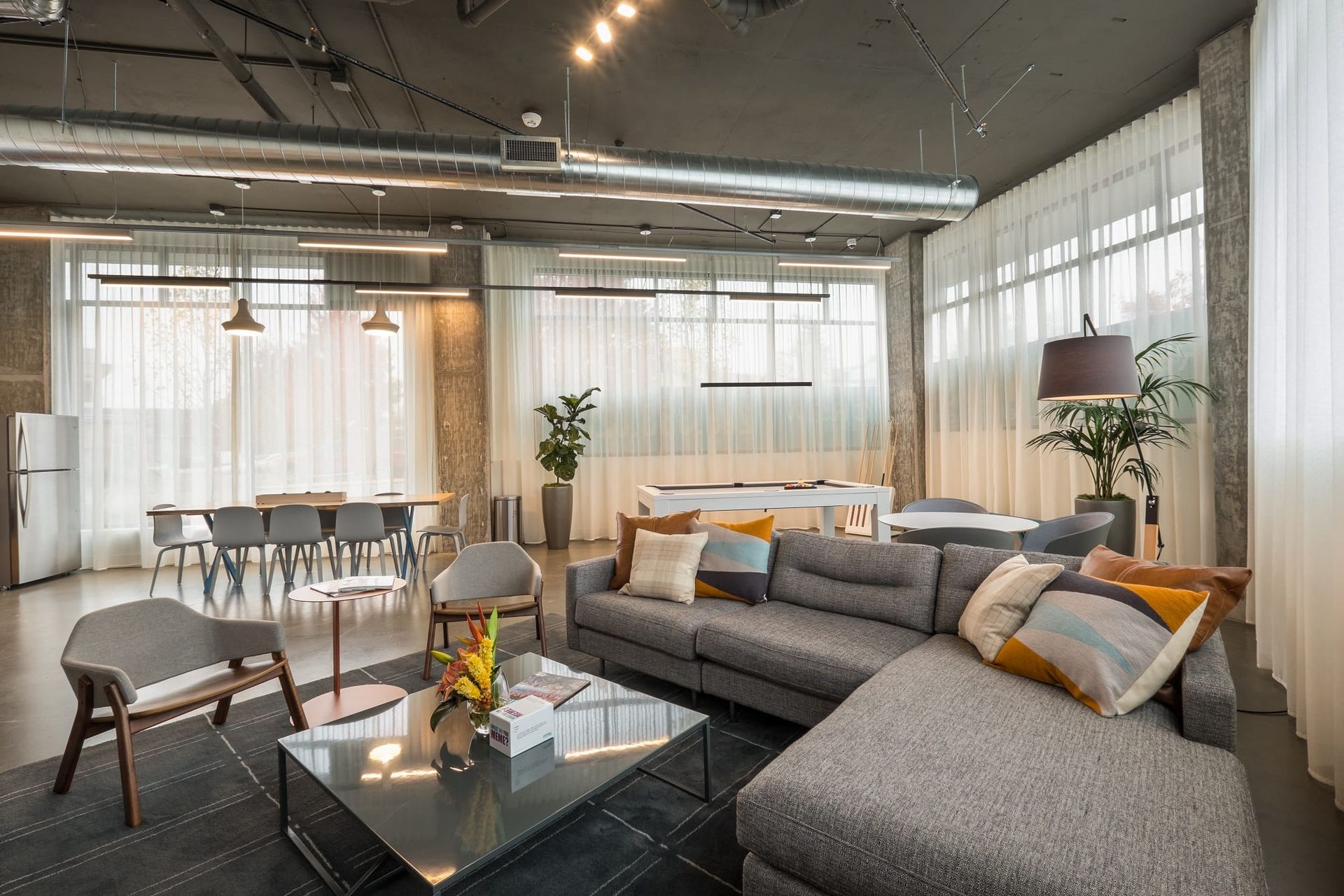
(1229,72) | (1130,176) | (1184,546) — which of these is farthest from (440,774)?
(1130,176)

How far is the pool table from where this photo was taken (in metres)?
5.71

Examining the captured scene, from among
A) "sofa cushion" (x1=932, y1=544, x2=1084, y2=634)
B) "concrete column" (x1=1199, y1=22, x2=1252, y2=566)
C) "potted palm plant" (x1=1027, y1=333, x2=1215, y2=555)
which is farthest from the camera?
"potted palm plant" (x1=1027, y1=333, x2=1215, y2=555)

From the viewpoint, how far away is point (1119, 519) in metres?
4.84

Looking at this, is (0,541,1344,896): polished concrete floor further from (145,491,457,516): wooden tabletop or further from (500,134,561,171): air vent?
(500,134,561,171): air vent

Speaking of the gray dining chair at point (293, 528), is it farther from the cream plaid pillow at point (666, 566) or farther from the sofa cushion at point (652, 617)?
the cream plaid pillow at point (666, 566)

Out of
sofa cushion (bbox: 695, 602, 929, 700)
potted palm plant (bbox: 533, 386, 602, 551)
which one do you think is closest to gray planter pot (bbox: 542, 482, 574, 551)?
potted palm plant (bbox: 533, 386, 602, 551)

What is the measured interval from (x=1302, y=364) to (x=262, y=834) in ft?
14.6

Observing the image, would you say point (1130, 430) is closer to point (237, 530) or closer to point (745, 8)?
point (745, 8)

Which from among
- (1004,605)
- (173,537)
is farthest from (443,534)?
(1004,605)

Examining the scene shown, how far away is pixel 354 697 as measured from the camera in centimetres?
328

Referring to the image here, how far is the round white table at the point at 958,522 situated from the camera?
4062mm

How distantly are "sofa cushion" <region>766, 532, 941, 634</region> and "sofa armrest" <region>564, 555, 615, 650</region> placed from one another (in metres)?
0.98

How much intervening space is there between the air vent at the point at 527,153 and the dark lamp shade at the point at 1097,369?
134 inches

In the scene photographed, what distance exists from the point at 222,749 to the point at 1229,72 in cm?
692
